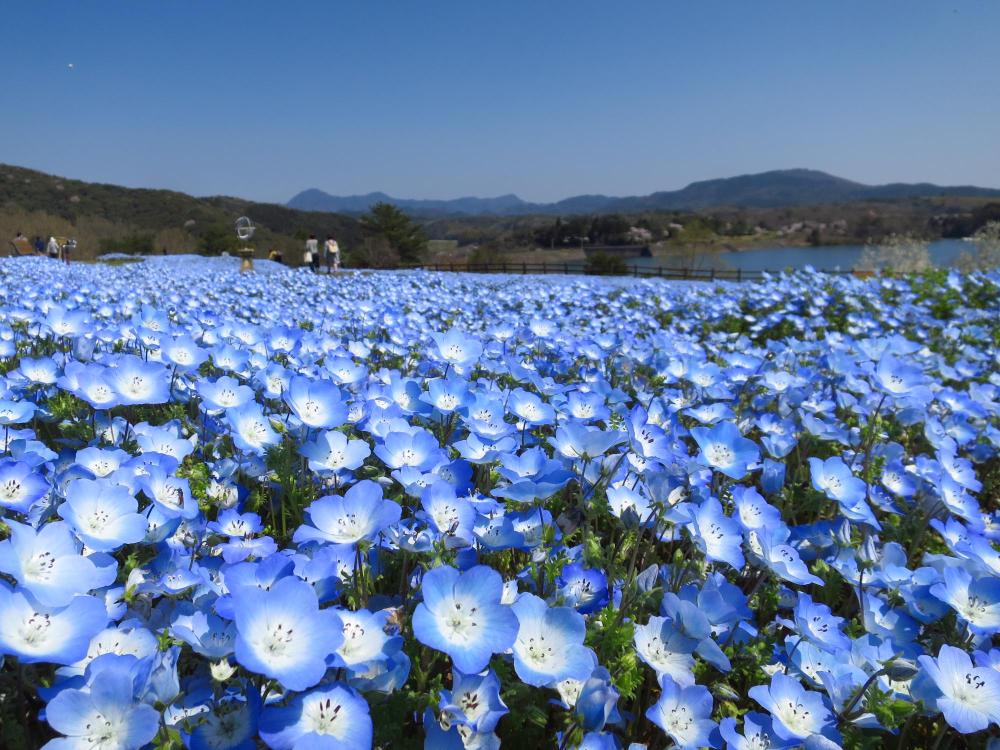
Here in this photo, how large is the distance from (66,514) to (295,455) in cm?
77

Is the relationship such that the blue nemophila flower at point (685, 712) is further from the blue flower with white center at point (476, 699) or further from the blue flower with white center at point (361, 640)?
the blue flower with white center at point (361, 640)

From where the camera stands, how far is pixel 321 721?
2.93ft

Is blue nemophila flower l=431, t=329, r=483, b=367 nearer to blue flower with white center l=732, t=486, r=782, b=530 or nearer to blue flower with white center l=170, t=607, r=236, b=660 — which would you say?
blue flower with white center l=732, t=486, r=782, b=530

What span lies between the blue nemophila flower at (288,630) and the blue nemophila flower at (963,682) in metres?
1.16

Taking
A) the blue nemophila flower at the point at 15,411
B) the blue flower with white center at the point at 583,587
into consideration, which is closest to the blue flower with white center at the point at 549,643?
the blue flower with white center at the point at 583,587

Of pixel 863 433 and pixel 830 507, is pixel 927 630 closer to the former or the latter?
pixel 830 507

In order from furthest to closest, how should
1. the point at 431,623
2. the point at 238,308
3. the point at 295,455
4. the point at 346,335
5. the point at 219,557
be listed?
the point at 238,308 < the point at 346,335 < the point at 295,455 < the point at 219,557 < the point at 431,623

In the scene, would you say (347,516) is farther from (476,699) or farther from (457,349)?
(457,349)

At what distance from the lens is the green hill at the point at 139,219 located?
38438 mm

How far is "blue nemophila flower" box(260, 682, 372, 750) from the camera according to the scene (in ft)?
2.75

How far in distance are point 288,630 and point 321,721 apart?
0.14 m

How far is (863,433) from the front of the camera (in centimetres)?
268

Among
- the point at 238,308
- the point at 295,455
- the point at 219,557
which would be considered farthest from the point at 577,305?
the point at 219,557

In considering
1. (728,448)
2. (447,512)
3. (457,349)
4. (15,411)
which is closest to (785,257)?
(457,349)
